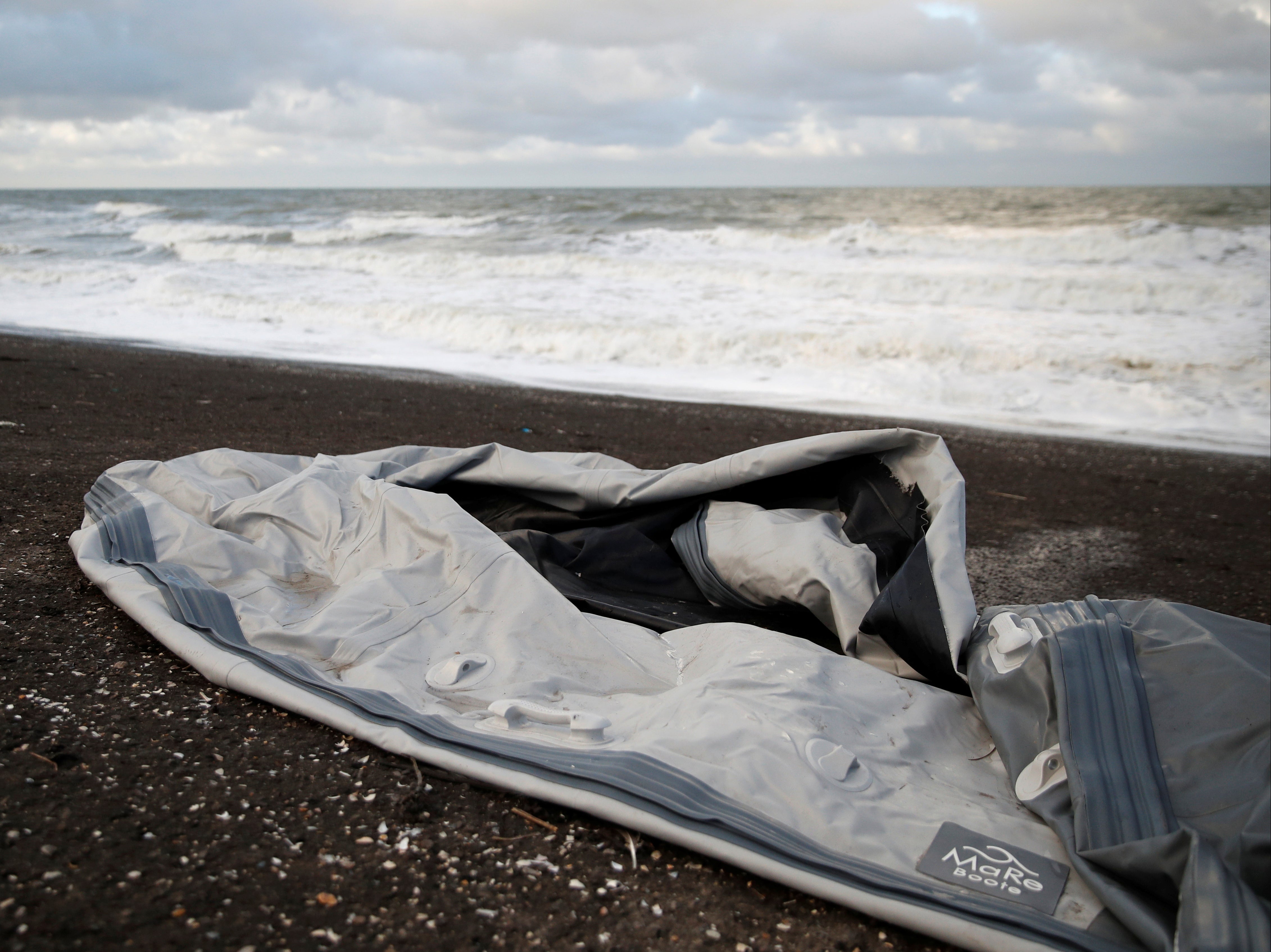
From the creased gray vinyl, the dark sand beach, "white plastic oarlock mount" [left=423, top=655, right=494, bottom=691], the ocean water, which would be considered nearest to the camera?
the dark sand beach

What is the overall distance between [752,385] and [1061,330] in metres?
4.80

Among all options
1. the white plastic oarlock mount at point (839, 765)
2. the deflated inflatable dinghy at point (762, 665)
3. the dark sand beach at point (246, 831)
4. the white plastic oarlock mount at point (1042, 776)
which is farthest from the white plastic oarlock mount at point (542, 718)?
the white plastic oarlock mount at point (1042, 776)

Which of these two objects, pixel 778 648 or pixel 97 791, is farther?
pixel 778 648

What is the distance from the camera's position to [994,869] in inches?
54.1

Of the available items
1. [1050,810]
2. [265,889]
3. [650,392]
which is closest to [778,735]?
[1050,810]

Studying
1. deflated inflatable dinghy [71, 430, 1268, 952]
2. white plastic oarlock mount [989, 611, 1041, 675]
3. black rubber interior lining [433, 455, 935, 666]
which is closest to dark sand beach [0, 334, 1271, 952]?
deflated inflatable dinghy [71, 430, 1268, 952]

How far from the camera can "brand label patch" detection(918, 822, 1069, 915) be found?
1323 millimetres

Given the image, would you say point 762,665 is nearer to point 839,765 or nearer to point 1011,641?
point 839,765

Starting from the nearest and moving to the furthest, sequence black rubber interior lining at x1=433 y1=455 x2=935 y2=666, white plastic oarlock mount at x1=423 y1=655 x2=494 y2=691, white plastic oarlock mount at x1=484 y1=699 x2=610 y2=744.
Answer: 1. white plastic oarlock mount at x1=484 y1=699 x2=610 y2=744
2. white plastic oarlock mount at x1=423 y1=655 x2=494 y2=691
3. black rubber interior lining at x1=433 y1=455 x2=935 y2=666

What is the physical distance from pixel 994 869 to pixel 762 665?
1.98 feet

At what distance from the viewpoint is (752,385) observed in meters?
8.20

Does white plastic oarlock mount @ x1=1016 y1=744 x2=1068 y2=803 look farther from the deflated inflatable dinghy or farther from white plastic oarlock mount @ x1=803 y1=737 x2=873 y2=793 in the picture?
white plastic oarlock mount @ x1=803 y1=737 x2=873 y2=793

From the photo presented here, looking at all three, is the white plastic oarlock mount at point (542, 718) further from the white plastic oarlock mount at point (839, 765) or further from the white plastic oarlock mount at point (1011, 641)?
the white plastic oarlock mount at point (1011, 641)

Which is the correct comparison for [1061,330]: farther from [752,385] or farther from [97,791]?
[97,791]
